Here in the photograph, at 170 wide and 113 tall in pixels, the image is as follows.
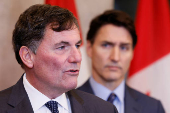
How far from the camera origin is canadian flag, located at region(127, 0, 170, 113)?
2668mm

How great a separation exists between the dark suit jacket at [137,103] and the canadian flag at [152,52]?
0.46 meters

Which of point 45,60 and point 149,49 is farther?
point 149,49

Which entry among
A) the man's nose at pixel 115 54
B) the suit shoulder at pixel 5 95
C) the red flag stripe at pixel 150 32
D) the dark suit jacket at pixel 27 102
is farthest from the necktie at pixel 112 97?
the suit shoulder at pixel 5 95

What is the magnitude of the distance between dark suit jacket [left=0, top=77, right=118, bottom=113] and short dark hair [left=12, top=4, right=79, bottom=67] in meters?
0.22

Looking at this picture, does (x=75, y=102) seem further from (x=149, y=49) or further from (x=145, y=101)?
(x=149, y=49)

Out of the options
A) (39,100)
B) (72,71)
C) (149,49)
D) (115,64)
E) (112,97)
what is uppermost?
(72,71)

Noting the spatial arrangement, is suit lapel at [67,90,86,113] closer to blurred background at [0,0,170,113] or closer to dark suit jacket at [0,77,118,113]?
dark suit jacket at [0,77,118,113]

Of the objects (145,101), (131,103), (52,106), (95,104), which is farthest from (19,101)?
(145,101)

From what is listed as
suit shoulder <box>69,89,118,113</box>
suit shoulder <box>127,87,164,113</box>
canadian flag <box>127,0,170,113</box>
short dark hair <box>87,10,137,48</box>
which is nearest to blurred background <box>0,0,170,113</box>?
canadian flag <box>127,0,170,113</box>

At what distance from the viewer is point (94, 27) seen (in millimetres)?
2305

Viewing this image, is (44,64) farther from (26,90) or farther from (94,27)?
(94,27)

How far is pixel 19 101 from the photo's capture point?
136 cm

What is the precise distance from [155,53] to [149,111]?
71cm

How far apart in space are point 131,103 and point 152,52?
0.76m
